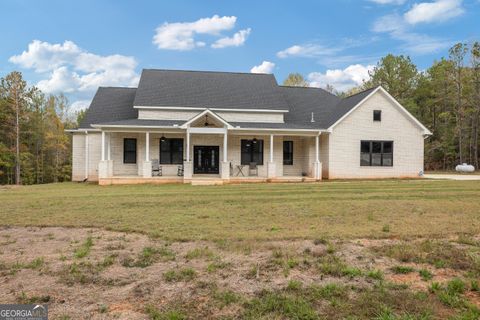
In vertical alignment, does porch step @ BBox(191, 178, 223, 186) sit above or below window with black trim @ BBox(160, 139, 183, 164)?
below

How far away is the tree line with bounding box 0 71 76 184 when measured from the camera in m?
34.3

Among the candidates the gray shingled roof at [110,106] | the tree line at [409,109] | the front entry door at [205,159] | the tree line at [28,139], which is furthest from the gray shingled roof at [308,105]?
the tree line at [28,139]

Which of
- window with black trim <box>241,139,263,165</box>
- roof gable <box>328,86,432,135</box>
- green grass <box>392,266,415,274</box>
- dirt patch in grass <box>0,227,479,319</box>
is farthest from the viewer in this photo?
window with black trim <box>241,139,263,165</box>

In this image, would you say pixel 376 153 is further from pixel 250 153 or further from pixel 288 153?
pixel 250 153

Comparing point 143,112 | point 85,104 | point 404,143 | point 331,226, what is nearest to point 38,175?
point 85,104

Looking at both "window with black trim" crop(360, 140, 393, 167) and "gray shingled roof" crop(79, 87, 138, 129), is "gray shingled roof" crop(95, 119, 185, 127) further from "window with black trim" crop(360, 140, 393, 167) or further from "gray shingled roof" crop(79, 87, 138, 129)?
"window with black trim" crop(360, 140, 393, 167)

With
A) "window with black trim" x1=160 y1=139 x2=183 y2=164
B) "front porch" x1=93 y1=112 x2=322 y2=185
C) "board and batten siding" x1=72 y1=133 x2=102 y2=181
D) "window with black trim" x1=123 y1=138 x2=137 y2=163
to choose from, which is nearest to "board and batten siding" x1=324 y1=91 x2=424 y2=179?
"front porch" x1=93 y1=112 x2=322 y2=185

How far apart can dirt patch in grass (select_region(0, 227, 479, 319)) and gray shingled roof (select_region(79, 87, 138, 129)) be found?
17206 mm

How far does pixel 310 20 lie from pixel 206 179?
35.2ft

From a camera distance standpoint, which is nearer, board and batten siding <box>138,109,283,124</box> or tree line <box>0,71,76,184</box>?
board and batten siding <box>138,109,283,124</box>

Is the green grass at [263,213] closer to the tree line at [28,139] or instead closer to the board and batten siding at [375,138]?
the board and batten siding at [375,138]

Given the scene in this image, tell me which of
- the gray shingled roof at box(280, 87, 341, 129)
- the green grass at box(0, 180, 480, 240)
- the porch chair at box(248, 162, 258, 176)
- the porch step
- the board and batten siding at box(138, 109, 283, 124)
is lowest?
the green grass at box(0, 180, 480, 240)

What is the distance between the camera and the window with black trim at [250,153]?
2255 cm

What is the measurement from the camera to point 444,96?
1582 inches
